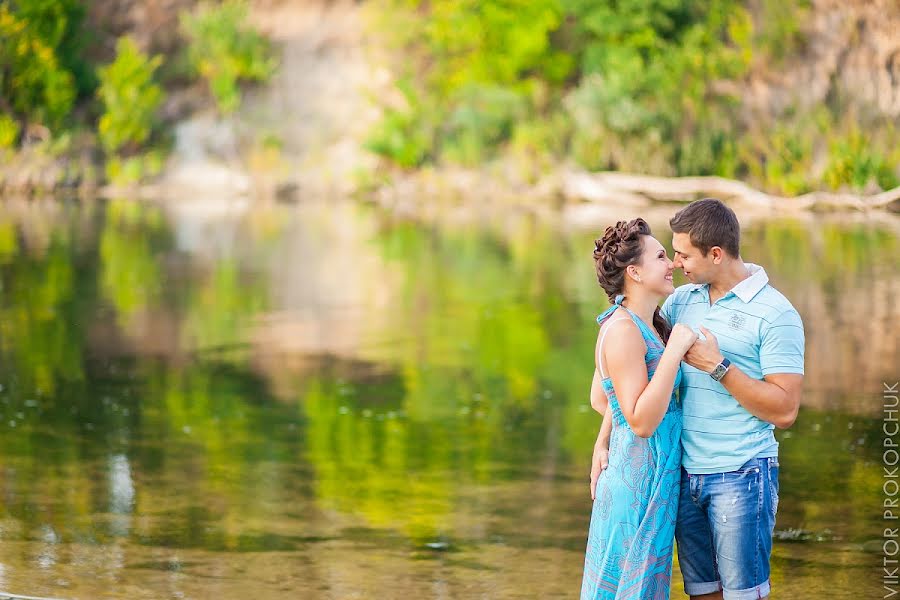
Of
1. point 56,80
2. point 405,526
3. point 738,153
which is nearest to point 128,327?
point 405,526

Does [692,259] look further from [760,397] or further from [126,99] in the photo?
[126,99]

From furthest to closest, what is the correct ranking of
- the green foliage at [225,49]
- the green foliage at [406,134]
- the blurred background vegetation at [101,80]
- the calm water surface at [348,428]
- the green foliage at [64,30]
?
1. the green foliage at [225,49]
2. the green foliage at [64,30]
3. the blurred background vegetation at [101,80]
4. the green foliage at [406,134]
5. the calm water surface at [348,428]

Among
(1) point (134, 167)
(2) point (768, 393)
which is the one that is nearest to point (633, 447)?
(2) point (768, 393)

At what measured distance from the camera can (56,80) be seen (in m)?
36.9

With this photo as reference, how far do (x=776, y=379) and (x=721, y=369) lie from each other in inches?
7.7

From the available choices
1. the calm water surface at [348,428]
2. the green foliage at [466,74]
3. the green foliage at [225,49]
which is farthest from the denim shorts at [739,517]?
the green foliage at [225,49]

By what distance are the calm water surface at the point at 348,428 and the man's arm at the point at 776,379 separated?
67.7 inches

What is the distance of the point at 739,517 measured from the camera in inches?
136

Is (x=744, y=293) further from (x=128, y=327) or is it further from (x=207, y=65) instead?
(x=207, y=65)

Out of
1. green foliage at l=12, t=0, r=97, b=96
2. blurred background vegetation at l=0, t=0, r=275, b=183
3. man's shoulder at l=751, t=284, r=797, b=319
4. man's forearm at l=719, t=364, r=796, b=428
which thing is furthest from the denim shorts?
green foliage at l=12, t=0, r=97, b=96

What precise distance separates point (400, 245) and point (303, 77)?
843 inches

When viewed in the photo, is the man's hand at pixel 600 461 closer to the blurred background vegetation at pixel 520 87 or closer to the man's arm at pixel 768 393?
the man's arm at pixel 768 393

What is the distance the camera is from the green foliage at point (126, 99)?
36438 mm

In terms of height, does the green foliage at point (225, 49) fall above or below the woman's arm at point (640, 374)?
above
